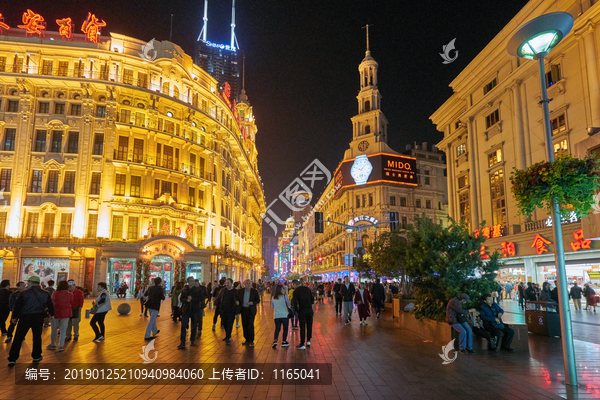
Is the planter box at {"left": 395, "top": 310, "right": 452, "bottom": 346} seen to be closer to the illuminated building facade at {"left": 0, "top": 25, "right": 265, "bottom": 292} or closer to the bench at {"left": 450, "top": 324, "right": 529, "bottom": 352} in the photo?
the bench at {"left": 450, "top": 324, "right": 529, "bottom": 352}

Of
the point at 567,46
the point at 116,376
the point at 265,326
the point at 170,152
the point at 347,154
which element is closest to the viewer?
the point at 116,376

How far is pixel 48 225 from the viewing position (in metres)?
32.1

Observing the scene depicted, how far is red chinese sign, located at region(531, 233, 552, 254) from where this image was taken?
2361cm

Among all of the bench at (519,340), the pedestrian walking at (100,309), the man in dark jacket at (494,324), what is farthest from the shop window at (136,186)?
the man in dark jacket at (494,324)

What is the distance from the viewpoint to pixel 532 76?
26625 millimetres

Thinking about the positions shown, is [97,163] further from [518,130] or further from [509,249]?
[518,130]

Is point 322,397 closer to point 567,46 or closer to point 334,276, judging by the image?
point 567,46

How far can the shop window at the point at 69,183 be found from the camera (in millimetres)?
32906

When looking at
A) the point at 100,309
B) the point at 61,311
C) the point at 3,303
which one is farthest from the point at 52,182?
the point at 61,311

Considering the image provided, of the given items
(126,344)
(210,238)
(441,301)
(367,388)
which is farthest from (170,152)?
(367,388)

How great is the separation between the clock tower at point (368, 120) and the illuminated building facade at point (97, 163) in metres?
31.5

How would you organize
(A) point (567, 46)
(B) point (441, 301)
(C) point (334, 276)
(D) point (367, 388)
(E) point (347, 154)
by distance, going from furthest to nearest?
(C) point (334, 276) < (E) point (347, 154) < (A) point (567, 46) < (B) point (441, 301) < (D) point (367, 388)

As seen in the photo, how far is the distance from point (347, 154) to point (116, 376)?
60.8 m

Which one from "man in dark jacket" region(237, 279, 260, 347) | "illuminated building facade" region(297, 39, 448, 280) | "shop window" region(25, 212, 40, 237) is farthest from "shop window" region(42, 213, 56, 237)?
"illuminated building facade" region(297, 39, 448, 280)
